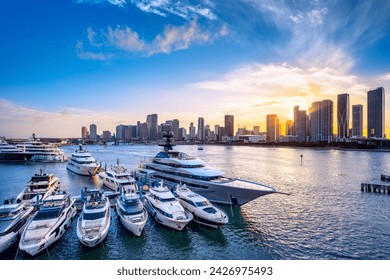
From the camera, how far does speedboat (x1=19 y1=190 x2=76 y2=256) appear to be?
7.01 metres

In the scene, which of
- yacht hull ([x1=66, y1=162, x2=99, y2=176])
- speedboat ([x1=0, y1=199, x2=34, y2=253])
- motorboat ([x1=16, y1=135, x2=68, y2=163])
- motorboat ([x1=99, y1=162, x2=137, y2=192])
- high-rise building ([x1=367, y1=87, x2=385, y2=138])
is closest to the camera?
speedboat ([x1=0, y1=199, x2=34, y2=253])

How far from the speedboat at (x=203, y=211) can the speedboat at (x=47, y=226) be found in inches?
204

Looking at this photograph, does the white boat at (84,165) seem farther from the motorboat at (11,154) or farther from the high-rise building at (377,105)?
the high-rise building at (377,105)

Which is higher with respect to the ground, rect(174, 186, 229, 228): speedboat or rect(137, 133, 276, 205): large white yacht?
rect(137, 133, 276, 205): large white yacht

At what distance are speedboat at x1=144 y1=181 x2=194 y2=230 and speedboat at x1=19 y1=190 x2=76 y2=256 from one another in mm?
3656

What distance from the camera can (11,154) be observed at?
38812 mm

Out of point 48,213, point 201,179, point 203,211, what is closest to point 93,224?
point 48,213

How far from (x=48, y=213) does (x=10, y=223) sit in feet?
3.74

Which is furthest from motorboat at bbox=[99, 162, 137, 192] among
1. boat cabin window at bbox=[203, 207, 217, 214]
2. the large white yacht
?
boat cabin window at bbox=[203, 207, 217, 214]

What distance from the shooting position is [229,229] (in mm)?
9984

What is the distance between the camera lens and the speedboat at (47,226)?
276 inches

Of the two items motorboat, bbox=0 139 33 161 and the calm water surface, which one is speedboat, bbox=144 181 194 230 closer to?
the calm water surface

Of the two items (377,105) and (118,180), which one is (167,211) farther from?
(377,105)

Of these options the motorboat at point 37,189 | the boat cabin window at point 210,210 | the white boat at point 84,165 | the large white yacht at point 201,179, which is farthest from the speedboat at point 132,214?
the white boat at point 84,165
